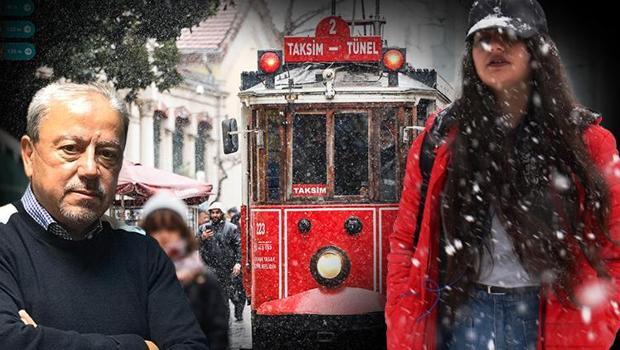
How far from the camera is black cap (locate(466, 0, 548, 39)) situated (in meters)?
2.07

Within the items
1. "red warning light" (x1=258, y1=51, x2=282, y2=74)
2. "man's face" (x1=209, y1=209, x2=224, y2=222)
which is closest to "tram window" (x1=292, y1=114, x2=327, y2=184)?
"red warning light" (x1=258, y1=51, x2=282, y2=74)

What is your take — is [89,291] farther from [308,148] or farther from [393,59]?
[393,59]

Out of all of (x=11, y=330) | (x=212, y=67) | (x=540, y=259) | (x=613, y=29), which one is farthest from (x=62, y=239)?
(x=613, y=29)

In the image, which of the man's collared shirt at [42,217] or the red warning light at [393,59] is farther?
the red warning light at [393,59]

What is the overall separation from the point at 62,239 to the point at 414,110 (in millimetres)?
1421

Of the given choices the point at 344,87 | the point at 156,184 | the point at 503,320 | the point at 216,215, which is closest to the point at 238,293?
the point at 216,215

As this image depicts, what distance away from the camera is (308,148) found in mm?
2803

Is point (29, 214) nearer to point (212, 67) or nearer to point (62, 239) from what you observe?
point (62, 239)

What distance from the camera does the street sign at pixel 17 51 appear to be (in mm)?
2834

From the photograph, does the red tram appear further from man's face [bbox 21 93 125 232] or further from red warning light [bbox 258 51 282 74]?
man's face [bbox 21 93 125 232]

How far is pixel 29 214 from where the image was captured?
1.92 m

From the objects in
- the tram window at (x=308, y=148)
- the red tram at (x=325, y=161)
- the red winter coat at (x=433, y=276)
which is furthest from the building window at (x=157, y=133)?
the red winter coat at (x=433, y=276)

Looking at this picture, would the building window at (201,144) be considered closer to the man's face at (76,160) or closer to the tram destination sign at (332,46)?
the tram destination sign at (332,46)

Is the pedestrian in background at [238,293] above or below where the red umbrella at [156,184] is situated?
below
